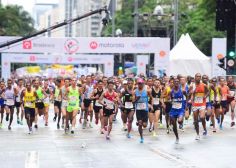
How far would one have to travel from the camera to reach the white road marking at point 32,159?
1351 cm

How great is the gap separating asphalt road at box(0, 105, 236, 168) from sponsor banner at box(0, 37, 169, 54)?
17.9 metres

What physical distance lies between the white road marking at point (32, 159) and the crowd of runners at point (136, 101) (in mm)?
3703

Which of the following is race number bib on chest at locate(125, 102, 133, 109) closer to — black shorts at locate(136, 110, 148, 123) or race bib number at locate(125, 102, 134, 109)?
race bib number at locate(125, 102, 134, 109)

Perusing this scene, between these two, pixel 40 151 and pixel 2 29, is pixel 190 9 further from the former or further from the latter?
pixel 40 151

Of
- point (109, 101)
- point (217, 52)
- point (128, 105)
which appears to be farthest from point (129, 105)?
point (217, 52)

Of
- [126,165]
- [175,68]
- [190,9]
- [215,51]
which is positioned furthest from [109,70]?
[190,9]

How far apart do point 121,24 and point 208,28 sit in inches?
1322

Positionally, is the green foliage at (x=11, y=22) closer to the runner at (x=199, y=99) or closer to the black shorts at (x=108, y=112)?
the black shorts at (x=108, y=112)

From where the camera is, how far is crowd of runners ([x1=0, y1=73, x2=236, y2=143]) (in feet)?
61.6

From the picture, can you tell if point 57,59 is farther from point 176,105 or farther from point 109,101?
point 176,105

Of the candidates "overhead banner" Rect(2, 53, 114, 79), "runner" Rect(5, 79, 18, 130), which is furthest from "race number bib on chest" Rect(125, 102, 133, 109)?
"overhead banner" Rect(2, 53, 114, 79)

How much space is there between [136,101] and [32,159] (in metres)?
4.86

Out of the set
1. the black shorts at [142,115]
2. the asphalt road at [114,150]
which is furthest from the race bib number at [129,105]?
the black shorts at [142,115]

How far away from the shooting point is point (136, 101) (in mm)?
18703
